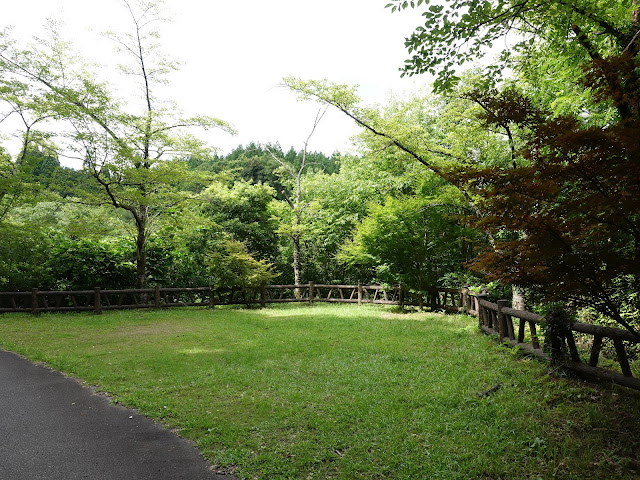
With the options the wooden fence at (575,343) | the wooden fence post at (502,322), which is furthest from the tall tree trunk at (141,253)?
the wooden fence post at (502,322)

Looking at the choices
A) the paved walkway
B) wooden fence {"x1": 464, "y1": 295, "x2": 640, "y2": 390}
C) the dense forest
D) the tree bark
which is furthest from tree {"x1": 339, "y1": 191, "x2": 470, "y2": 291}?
the paved walkway

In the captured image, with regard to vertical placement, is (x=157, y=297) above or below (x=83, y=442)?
above

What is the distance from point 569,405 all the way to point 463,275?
29.6 feet

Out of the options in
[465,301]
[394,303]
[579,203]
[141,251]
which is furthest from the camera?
[394,303]

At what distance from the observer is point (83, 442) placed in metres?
3.84

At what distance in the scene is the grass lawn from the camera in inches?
132

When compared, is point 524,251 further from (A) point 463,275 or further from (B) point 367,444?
(A) point 463,275

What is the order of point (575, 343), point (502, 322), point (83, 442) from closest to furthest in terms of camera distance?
point (83, 442), point (575, 343), point (502, 322)

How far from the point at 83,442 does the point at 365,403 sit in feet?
10.0

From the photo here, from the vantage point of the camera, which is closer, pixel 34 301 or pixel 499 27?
pixel 499 27

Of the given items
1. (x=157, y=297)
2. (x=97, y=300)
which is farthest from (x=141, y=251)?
(x=97, y=300)

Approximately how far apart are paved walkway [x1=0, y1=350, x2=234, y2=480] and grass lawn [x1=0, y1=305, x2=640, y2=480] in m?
0.23

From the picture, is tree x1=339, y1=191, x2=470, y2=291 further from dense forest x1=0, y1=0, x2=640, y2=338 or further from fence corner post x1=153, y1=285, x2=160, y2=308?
fence corner post x1=153, y1=285, x2=160, y2=308

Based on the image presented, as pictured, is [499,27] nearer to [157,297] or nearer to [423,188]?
[423,188]
